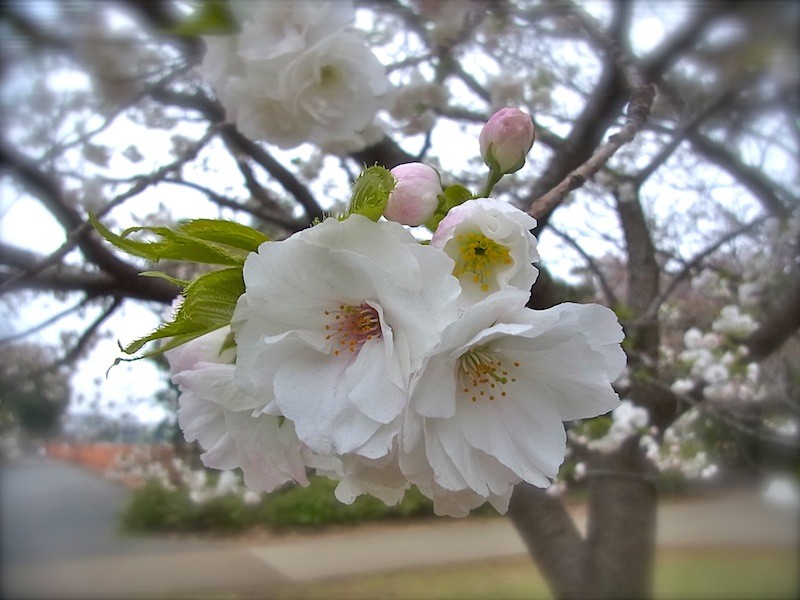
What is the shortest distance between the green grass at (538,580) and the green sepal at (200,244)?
4.11 m

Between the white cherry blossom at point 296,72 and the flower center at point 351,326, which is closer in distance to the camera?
the flower center at point 351,326

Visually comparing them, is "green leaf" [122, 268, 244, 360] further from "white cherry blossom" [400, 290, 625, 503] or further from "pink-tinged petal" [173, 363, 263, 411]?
"white cherry blossom" [400, 290, 625, 503]

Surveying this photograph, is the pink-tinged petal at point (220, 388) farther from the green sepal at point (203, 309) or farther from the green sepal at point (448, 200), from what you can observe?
the green sepal at point (448, 200)

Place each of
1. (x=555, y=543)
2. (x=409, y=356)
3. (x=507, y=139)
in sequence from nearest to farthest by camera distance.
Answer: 1. (x=409, y=356)
2. (x=507, y=139)
3. (x=555, y=543)

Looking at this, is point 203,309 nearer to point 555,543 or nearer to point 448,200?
point 448,200

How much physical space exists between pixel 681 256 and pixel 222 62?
7.50ft

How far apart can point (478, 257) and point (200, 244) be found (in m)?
0.17

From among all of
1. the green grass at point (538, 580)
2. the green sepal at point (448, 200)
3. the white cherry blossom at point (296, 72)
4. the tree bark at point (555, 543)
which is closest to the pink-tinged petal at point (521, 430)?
the green sepal at point (448, 200)

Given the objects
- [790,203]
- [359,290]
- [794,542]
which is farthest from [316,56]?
[794,542]

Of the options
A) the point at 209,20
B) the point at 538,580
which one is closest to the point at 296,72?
the point at 209,20

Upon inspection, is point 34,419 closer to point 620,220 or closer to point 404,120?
point 404,120

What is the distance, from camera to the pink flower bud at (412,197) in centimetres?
39

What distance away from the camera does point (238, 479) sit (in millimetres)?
3912

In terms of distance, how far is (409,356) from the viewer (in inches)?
13.2
